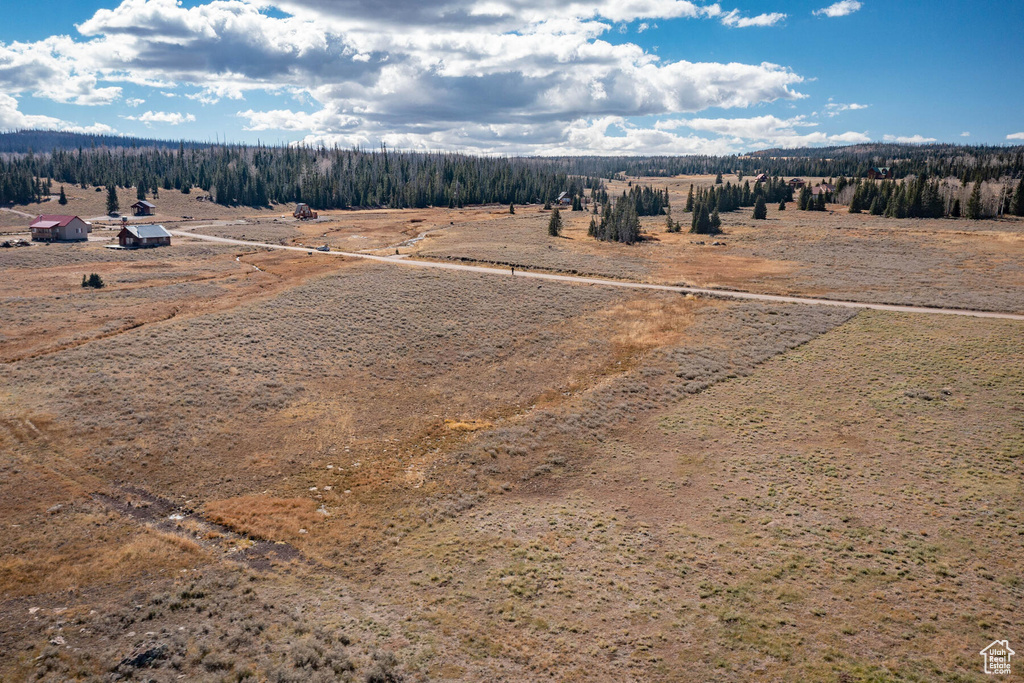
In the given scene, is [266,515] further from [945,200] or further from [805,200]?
[805,200]

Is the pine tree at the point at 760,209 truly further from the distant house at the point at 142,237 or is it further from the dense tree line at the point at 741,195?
the distant house at the point at 142,237

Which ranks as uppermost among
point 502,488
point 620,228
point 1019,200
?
point 1019,200

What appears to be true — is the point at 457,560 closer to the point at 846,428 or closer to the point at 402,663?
the point at 402,663

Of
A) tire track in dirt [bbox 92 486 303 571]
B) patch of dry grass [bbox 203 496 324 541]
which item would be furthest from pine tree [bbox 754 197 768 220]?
tire track in dirt [bbox 92 486 303 571]

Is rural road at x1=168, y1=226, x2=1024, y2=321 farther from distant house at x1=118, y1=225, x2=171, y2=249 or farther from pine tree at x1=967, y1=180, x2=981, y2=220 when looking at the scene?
pine tree at x1=967, y1=180, x2=981, y2=220

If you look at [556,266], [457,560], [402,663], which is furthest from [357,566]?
[556,266]

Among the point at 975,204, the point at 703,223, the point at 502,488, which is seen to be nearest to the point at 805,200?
the point at 975,204
